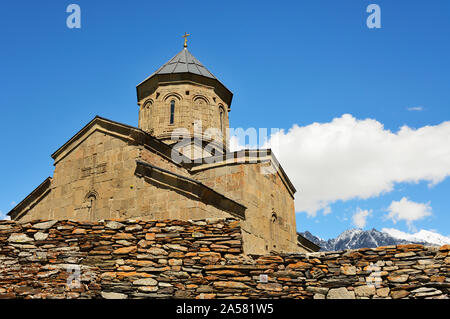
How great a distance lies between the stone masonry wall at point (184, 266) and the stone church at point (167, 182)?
148 inches

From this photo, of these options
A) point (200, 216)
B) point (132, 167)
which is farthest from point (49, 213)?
point (200, 216)

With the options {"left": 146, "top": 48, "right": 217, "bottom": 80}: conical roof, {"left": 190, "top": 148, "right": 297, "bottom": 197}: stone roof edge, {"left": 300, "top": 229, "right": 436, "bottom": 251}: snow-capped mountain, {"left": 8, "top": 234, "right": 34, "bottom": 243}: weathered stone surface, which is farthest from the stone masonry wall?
{"left": 300, "top": 229, "right": 436, "bottom": 251}: snow-capped mountain

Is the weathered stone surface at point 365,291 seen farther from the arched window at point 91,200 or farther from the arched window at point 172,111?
the arched window at point 172,111

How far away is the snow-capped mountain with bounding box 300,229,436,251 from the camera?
14975 centimetres

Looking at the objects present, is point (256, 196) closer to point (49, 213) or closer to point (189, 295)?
point (49, 213)

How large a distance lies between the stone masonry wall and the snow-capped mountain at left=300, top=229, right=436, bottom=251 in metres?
148

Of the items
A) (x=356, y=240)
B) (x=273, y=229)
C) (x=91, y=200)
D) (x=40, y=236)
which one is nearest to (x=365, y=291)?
(x=40, y=236)

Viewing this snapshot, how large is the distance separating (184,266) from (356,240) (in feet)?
539

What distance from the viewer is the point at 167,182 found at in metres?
9.12

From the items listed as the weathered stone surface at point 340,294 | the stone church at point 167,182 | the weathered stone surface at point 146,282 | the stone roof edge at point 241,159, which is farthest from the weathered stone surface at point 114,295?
the stone roof edge at point 241,159

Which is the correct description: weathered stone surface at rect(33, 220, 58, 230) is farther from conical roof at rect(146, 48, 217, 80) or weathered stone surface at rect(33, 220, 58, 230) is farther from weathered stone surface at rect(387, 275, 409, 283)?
conical roof at rect(146, 48, 217, 80)

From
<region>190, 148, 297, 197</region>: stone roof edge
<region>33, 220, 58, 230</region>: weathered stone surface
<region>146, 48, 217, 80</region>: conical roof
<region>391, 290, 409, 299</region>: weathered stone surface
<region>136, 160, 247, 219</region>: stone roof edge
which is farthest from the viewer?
<region>146, 48, 217, 80</region>: conical roof

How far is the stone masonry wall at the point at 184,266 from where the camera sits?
4.38 meters
